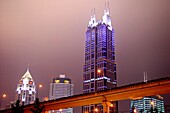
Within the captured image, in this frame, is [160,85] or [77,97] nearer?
[160,85]

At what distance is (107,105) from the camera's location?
2293 inches

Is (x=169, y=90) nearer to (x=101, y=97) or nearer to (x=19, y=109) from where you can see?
(x=101, y=97)

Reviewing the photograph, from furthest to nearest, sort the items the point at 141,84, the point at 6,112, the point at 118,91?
the point at 6,112, the point at 118,91, the point at 141,84

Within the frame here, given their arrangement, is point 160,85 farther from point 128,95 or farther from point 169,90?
point 128,95

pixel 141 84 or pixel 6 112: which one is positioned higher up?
pixel 141 84

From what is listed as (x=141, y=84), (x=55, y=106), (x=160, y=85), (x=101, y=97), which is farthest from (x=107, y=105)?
(x=55, y=106)

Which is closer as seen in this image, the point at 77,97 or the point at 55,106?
the point at 77,97

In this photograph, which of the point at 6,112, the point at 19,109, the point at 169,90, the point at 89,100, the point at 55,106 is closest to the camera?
the point at 169,90

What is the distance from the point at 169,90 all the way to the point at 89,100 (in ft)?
68.7

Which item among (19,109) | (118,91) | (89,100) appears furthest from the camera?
(19,109)

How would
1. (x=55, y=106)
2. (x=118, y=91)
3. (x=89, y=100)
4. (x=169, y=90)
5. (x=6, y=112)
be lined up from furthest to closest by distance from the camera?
1. (x=6, y=112)
2. (x=55, y=106)
3. (x=89, y=100)
4. (x=118, y=91)
5. (x=169, y=90)

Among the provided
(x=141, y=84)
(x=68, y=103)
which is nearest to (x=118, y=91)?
(x=141, y=84)

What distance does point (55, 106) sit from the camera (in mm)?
74438

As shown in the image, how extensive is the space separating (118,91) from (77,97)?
13.4 m
